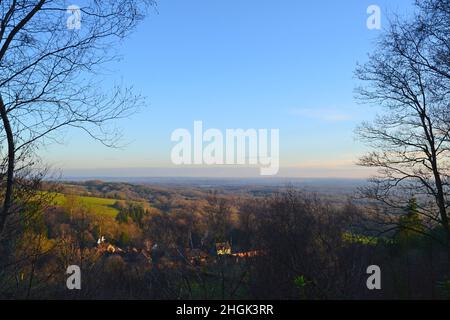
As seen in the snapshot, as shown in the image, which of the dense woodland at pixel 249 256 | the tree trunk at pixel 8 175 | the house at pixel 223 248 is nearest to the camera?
the tree trunk at pixel 8 175

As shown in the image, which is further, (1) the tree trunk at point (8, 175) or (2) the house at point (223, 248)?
(2) the house at point (223, 248)

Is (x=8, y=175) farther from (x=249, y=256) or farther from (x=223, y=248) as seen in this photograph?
(x=249, y=256)

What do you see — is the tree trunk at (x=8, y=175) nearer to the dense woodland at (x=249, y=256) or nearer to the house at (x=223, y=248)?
the dense woodland at (x=249, y=256)

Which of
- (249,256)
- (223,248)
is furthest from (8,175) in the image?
(249,256)

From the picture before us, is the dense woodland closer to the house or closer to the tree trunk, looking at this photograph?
the house

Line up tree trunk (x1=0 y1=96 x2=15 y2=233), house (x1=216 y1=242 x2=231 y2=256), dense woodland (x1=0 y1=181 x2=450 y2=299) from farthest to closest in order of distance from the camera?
house (x1=216 y1=242 x2=231 y2=256), dense woodland (x1=0 y1=181 x2=450 y2=299), tree trunk (x1=0 y1=96 x2=15 y2=233)

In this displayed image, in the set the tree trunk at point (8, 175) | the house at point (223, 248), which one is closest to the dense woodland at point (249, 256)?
the house at point (223, 248)

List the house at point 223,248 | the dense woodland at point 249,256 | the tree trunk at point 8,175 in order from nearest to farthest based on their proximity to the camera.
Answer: the tree trunk at point 8,175 → the dense woodland at point 249,256 → the house at point 223,248

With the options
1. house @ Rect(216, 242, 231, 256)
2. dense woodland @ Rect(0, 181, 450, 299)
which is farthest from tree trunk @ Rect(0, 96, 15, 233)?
house @ Rect(216, 242, 231, 256)

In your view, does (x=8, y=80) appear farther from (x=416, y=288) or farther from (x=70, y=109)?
(x=416, y=288)

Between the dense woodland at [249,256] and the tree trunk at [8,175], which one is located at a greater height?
the tree trunk at [8,175]

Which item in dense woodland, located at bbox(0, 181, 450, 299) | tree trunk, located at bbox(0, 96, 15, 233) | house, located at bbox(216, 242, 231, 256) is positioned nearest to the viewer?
tree trunk, located at bbox(0, 96, 15, 233)
